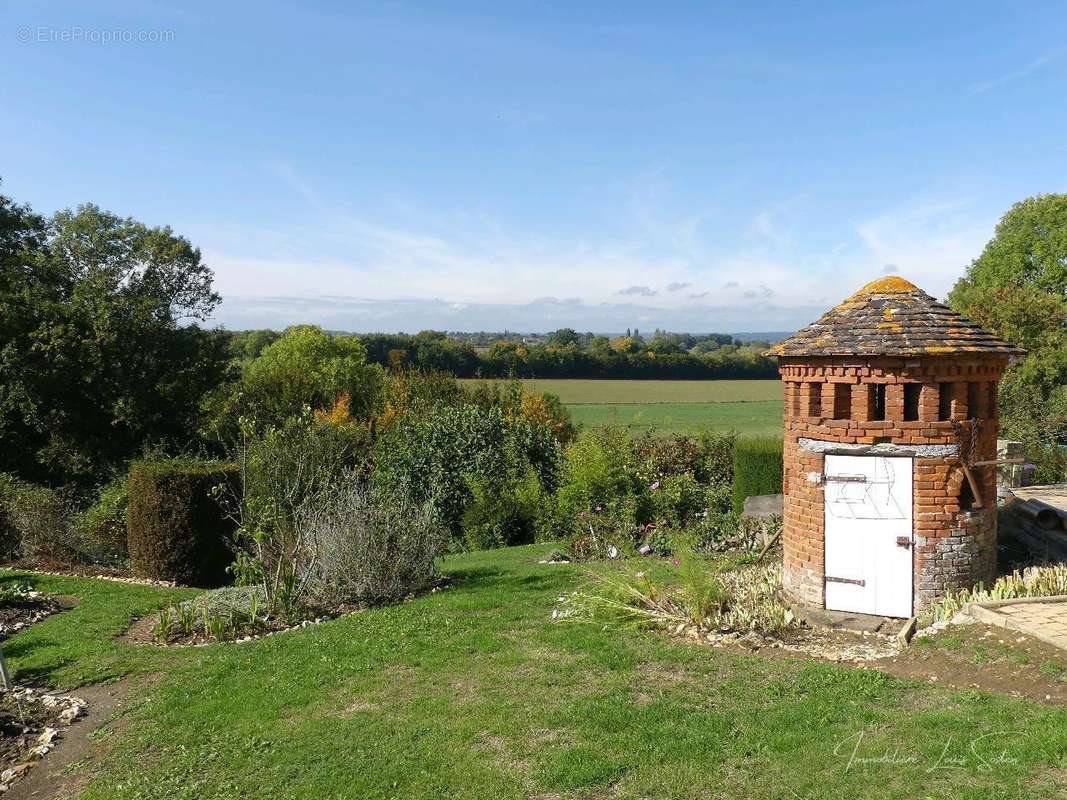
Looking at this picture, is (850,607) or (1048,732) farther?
(850,607)

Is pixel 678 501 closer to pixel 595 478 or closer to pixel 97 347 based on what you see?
pixel 595 478

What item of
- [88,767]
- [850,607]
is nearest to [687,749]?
[850,607]

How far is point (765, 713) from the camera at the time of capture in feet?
21.4

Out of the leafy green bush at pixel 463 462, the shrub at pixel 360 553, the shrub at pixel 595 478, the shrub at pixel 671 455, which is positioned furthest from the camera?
the leafy green bush at pixel 463 462

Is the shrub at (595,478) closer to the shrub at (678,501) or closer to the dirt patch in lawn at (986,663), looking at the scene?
the shrub at (678,501)

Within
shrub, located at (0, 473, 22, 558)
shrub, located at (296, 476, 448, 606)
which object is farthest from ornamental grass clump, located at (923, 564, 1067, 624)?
shrub, located at (0, 473, 22, 558)

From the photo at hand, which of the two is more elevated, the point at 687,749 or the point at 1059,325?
the point at 1059,325

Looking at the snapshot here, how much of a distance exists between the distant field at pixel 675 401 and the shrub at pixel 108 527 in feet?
60.6

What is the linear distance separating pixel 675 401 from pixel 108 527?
37.0 metres

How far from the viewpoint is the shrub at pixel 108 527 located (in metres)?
16.9

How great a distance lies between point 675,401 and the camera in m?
48.8

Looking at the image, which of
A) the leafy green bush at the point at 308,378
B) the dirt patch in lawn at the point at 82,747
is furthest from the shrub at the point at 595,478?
the leafy green bush at the point at 308,378

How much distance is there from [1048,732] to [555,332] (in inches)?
2782

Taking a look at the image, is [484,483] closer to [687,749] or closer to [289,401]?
[687,749]
